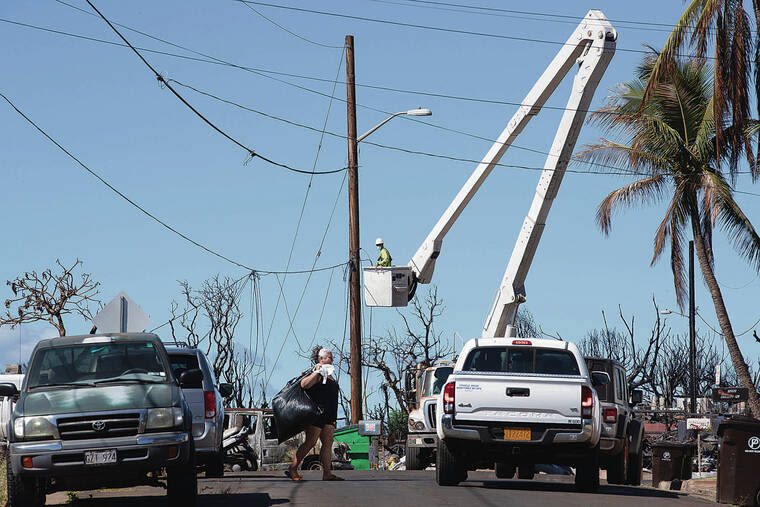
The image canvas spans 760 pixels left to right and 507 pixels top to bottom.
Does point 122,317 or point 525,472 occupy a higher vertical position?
point 122,317

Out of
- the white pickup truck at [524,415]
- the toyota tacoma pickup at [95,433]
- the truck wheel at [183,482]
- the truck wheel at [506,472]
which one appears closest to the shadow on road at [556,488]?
the white pickup truck at [524,415]

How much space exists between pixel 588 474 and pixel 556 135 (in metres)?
8.73

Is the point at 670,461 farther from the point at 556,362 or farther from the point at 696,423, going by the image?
the point at 556,362

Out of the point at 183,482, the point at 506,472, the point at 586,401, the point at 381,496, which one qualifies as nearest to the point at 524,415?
the point at 586,401

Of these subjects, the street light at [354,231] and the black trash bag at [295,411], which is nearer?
the black trash bag at [295,411]

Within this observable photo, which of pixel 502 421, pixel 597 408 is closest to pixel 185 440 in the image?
pixel 502 421

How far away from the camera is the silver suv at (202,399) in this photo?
16.5 m

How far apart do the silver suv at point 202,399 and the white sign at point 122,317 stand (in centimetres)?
164

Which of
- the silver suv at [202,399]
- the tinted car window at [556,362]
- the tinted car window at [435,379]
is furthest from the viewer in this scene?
the tinted car window at [435,379]

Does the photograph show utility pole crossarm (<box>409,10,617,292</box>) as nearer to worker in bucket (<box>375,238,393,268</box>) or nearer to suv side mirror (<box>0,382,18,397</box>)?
worker in bucket (<box>375,238,393,268</box>)

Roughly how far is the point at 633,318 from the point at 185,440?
188 ft

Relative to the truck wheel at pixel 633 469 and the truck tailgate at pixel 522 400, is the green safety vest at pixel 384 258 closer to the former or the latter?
the truck wheel at pixel 633 469

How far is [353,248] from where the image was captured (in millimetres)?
28531

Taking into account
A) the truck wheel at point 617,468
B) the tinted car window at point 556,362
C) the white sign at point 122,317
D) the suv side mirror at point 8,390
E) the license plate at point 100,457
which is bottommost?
the truck wheel at point 617,468
